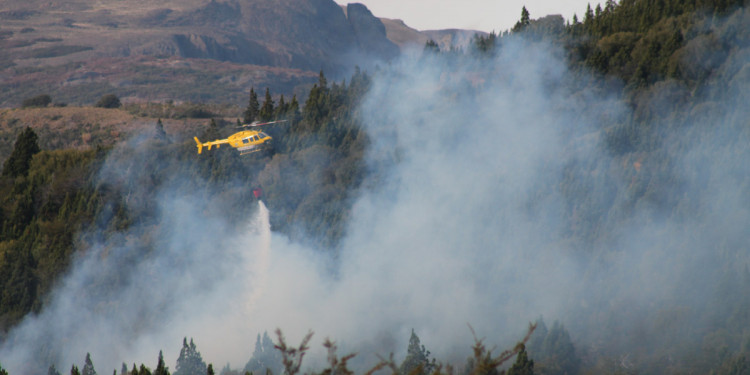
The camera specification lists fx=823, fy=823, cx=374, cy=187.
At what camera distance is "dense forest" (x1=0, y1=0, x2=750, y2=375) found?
64.6m

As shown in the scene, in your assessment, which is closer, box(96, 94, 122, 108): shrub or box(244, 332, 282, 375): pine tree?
box(244, 332, 282, 375): pine tree

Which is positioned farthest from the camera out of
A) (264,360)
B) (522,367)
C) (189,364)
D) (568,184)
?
(568,184)

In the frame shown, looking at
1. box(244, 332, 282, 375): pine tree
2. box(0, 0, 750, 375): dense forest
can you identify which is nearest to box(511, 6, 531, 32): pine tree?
box(0, 0, 750, 375): dense forest

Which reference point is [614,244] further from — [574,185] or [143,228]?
[143,228]

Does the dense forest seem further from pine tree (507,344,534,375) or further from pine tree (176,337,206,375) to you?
pine tree (507,344,534,375)

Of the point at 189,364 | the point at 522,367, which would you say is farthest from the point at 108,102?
the point at 522,367

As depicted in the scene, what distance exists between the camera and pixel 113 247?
84438 mm

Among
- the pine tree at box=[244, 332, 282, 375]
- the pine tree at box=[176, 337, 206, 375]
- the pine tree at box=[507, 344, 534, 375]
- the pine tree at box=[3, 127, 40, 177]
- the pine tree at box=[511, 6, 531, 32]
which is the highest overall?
the pine tree at box=[511, 6, 531, 32]

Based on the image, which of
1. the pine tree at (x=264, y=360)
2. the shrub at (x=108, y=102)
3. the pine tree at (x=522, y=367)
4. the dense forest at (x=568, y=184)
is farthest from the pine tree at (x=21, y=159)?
the shrub at (x=108, y=102)

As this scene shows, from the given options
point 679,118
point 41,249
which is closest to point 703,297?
point 679,118

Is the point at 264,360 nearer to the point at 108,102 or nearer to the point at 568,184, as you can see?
the point at 568,184

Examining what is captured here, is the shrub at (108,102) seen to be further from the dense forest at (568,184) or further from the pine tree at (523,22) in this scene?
the pine tree at (523,22)

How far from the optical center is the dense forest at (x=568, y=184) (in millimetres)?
64625

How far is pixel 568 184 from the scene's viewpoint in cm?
8025
